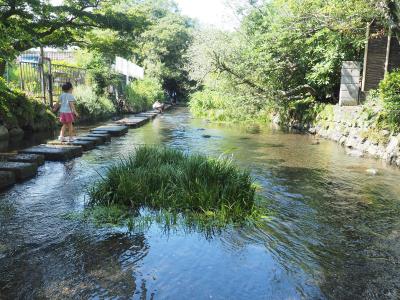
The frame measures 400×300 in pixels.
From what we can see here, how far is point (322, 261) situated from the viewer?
4.18m

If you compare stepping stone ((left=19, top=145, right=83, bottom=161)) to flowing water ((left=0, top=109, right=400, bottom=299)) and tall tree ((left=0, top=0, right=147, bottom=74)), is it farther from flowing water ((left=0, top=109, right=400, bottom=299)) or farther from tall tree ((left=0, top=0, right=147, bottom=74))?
tall tree ((left=0, top=0, right=147, bottom=74))

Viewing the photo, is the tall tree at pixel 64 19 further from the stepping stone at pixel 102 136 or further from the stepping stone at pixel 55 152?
the stepping stone at pixel 55 152

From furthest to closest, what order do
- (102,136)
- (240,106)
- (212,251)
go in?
(240,106), (102,136), (212,251)

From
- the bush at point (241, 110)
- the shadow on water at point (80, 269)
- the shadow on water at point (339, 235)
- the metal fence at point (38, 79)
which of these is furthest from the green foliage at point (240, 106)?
the shadow on water at point (80, 269)

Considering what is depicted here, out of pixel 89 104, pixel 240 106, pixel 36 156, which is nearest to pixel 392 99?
pixel 36 156

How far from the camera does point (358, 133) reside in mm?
12562

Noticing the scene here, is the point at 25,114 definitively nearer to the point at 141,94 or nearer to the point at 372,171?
the point at 372,171

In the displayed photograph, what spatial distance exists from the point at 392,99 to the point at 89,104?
13.8m

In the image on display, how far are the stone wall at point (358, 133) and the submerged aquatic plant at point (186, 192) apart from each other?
18.6 ft

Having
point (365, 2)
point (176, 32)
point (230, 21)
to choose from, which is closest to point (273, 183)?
point (365, 2)

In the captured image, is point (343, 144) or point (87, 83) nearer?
point (343, 144)

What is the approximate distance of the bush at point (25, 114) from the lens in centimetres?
1252

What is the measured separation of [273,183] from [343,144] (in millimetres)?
6622

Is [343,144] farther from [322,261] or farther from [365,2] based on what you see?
[322,261]
